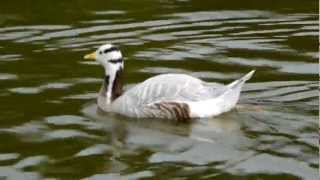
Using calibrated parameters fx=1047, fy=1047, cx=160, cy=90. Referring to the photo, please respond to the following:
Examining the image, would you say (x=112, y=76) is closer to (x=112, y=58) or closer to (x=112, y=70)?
(x=112, y=70)

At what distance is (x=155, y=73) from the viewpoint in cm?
1630

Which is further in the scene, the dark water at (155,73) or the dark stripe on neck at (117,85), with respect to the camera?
the dark stripe on neck at (117,85)

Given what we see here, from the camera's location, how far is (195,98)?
14078 millimetres

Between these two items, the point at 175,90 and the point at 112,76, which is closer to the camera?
the point at 175,90

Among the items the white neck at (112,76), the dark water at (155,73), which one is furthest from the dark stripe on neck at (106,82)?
the dark water at (155,73)

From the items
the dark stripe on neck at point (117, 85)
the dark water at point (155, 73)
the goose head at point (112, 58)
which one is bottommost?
the dark water at point (155, 73)

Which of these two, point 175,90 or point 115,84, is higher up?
point 175,90

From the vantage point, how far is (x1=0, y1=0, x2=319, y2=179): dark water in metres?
12.2

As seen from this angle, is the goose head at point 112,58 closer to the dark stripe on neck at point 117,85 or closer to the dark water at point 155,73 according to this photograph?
the dark stripe on neck at point 117,85

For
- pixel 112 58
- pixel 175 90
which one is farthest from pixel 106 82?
pixel 175 90

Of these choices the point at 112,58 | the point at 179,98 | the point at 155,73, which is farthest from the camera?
the point at 155,73

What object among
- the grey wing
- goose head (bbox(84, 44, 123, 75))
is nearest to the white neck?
goose head (bbox(84, 44, 123, 75))

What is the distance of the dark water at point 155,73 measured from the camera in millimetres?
12250

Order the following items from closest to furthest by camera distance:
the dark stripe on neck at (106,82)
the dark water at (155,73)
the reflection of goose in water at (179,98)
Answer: the dark water at (155,73) < the reflection of goose in water at (179,98) < the dark stripe on neck at (106,82)
